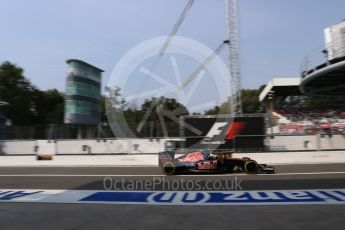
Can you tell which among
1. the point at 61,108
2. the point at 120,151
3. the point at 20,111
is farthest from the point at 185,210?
the point at 61,108

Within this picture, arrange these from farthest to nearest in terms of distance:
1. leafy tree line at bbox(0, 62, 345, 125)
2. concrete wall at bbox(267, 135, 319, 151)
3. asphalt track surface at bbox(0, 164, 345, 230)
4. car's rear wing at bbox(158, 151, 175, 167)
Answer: leafy tree line at bbox(0, 62, 345, 125), concrete wall at bbox(267, 135, 319, 151), car's rear wing at bbox(158, 151, 175, 167), asphalt track surface at bbox(0, 164, 345, 230)

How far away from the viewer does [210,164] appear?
14484mm

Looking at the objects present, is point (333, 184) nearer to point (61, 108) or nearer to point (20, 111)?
point (20, 111)

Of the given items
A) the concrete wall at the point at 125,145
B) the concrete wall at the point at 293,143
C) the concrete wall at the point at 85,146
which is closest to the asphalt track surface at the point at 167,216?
the concrete wall at the point at 293,143

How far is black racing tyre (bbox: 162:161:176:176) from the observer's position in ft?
48.6

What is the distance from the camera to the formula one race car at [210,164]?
14.5m

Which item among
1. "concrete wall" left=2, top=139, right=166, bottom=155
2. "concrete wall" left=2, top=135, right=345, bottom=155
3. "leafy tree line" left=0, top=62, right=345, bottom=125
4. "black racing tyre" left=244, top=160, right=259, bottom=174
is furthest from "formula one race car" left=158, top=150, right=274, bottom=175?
"leafy tree line" left=0, top=62, right=345, bottom=125

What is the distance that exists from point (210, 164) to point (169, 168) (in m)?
1.48

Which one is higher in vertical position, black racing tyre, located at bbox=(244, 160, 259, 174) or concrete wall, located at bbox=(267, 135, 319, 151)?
concrete wall, located at bbox=(267, 135, 319, 151)

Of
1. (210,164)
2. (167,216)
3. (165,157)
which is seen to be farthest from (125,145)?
(167,216)

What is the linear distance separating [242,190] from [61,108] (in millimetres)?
64844

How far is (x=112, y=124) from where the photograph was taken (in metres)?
26.8

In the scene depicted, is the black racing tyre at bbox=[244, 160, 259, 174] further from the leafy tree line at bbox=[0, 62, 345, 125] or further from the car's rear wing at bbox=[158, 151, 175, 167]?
the leafy tree line at bbox=[0, 62, 345, 125]

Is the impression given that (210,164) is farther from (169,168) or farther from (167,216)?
(167,216)
